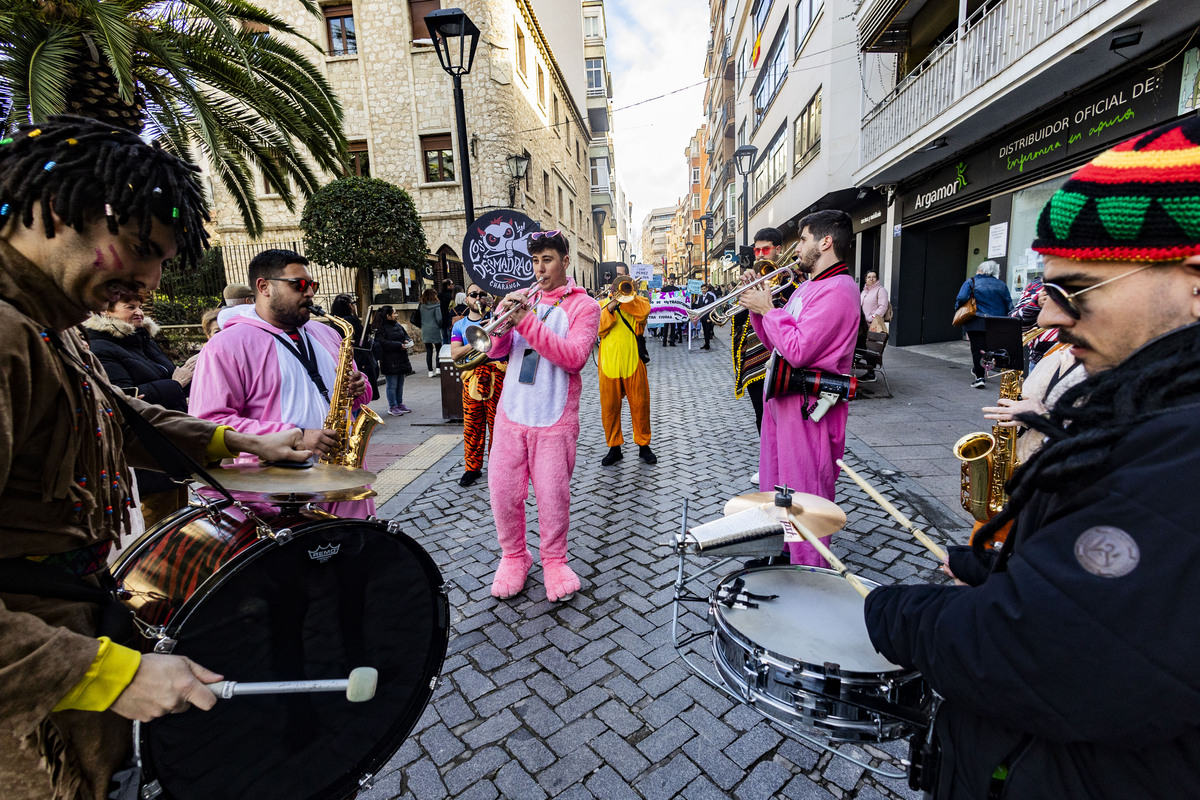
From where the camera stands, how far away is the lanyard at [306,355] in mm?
2854

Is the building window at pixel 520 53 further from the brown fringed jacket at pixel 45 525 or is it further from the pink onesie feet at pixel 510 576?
the brown fringed jacket at pixel 45 525

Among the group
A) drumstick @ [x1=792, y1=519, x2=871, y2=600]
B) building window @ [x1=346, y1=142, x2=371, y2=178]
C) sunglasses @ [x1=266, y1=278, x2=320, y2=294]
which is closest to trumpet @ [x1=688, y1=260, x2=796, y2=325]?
drumstick @ [x1=792, y1=519, x2=871, y2=600]

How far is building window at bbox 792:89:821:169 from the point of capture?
16.0 metres

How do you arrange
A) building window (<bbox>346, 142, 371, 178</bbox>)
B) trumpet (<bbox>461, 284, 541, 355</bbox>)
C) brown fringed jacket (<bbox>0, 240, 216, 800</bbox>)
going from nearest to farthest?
brown fringed jacket (<bbox>0, 240, 216, 800</bbox>)
trumpet (<bbox>461, 284, 541, 355</bbox>)
building window (<bbox>346, 142, 371, 178</bbox>)

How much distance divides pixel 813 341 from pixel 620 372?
3.09 meters

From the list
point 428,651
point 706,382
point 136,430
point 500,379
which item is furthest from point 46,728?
point 706,382

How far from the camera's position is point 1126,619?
812 millimetres

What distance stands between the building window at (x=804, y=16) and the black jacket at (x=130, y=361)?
17.2 meters

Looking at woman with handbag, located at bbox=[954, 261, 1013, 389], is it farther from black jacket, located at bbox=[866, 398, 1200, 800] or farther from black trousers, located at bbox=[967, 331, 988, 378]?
Result: black jacket, located at bbox=[866, 398, 1200, 800]

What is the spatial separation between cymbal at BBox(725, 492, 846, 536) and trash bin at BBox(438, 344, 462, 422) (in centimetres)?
605

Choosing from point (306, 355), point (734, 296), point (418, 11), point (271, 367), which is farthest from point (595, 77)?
point (271, 367)

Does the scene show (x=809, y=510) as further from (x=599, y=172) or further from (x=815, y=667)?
(x=599, y=172)

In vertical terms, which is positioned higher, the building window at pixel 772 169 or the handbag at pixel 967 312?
the building window at pixel 772 169

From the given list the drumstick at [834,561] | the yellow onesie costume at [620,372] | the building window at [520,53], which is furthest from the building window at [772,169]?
the drumstick at [834,561]
